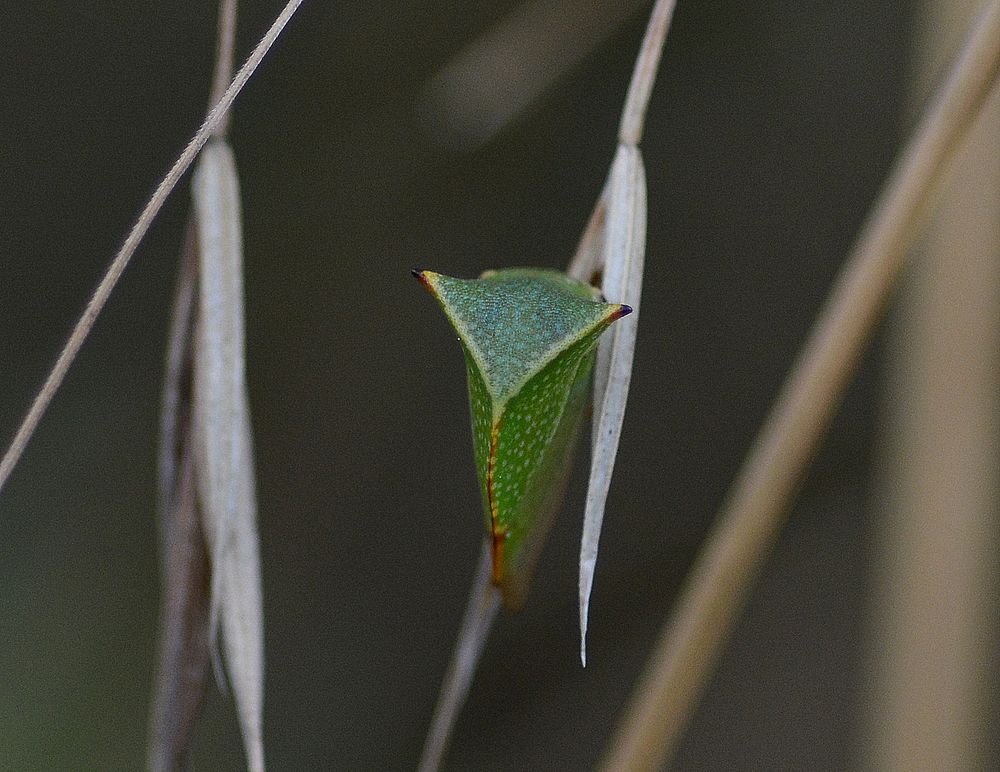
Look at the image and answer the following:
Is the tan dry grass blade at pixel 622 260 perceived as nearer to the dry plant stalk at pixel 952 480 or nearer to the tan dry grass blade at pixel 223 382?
the tan dry grass blade at pixel 223 382

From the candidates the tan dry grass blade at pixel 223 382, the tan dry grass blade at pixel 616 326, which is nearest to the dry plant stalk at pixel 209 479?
the tan dry grass blade at pixel 223 382

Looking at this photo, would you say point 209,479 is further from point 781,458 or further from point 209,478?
point 781,458

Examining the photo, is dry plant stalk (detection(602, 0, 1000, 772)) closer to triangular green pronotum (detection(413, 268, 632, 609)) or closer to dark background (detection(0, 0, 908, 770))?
triangular green pronotum (detection(413, 268, 632, 609))

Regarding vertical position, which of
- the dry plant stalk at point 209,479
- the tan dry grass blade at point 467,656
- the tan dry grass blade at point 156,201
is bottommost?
the tan dry grass blade at point 467,656

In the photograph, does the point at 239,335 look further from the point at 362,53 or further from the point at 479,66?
the point at 362,53

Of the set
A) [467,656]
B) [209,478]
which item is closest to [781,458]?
[467,656]

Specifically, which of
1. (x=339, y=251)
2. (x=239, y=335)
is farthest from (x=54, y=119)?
(x=239, y=335)
